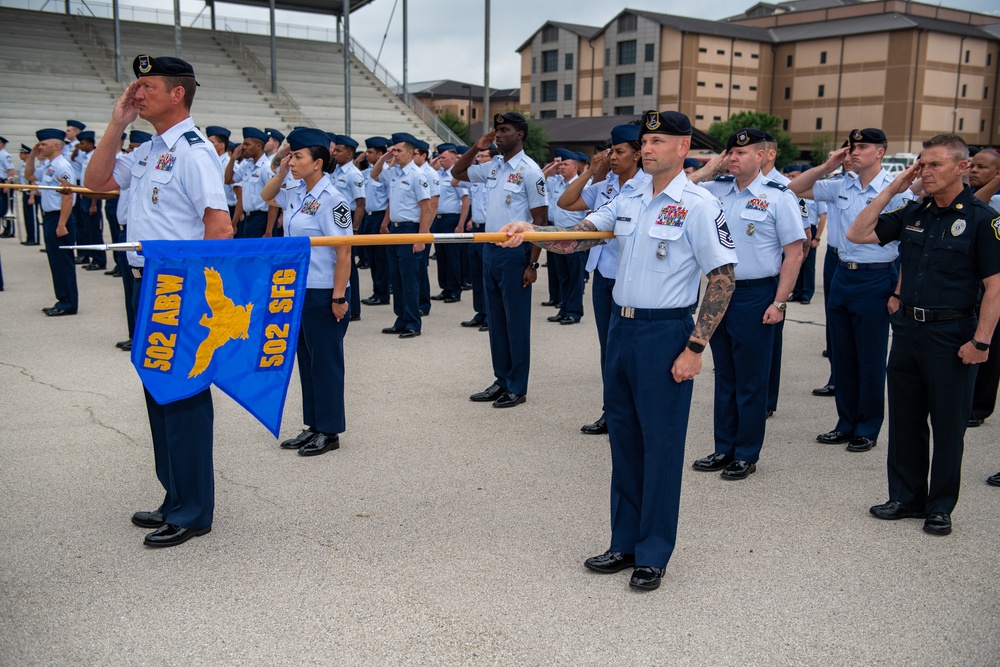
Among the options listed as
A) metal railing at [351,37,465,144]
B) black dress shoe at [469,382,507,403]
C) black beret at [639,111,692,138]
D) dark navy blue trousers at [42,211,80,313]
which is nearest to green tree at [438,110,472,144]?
metal railing at [351,37,465,144]

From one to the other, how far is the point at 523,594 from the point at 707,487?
1789 millimetres

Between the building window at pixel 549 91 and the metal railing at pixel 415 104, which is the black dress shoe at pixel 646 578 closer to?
the metal railing at pixel 415 104

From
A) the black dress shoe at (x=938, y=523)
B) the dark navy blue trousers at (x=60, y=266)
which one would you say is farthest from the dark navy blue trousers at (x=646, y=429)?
the dark navy blue trousers at (x=60, y=266)

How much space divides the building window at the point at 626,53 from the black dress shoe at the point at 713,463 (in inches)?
2607

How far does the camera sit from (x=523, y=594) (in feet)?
12.1

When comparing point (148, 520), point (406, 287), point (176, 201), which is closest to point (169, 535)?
point (148, 520)

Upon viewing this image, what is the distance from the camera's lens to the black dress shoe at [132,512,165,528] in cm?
429

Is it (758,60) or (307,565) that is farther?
(758,60)

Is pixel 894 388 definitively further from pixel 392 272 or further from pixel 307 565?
pixel 392 272

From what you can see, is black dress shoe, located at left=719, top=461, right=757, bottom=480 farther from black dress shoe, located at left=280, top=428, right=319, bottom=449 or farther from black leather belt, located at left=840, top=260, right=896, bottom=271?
black dress shoe, located at left=280, top=428, right=319, bottom=449

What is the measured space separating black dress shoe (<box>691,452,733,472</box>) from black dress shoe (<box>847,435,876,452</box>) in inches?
38.4

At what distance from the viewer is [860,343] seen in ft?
18.9

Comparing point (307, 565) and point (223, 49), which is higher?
point (223, 49)

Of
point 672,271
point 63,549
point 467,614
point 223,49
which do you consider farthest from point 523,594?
point 223,49
